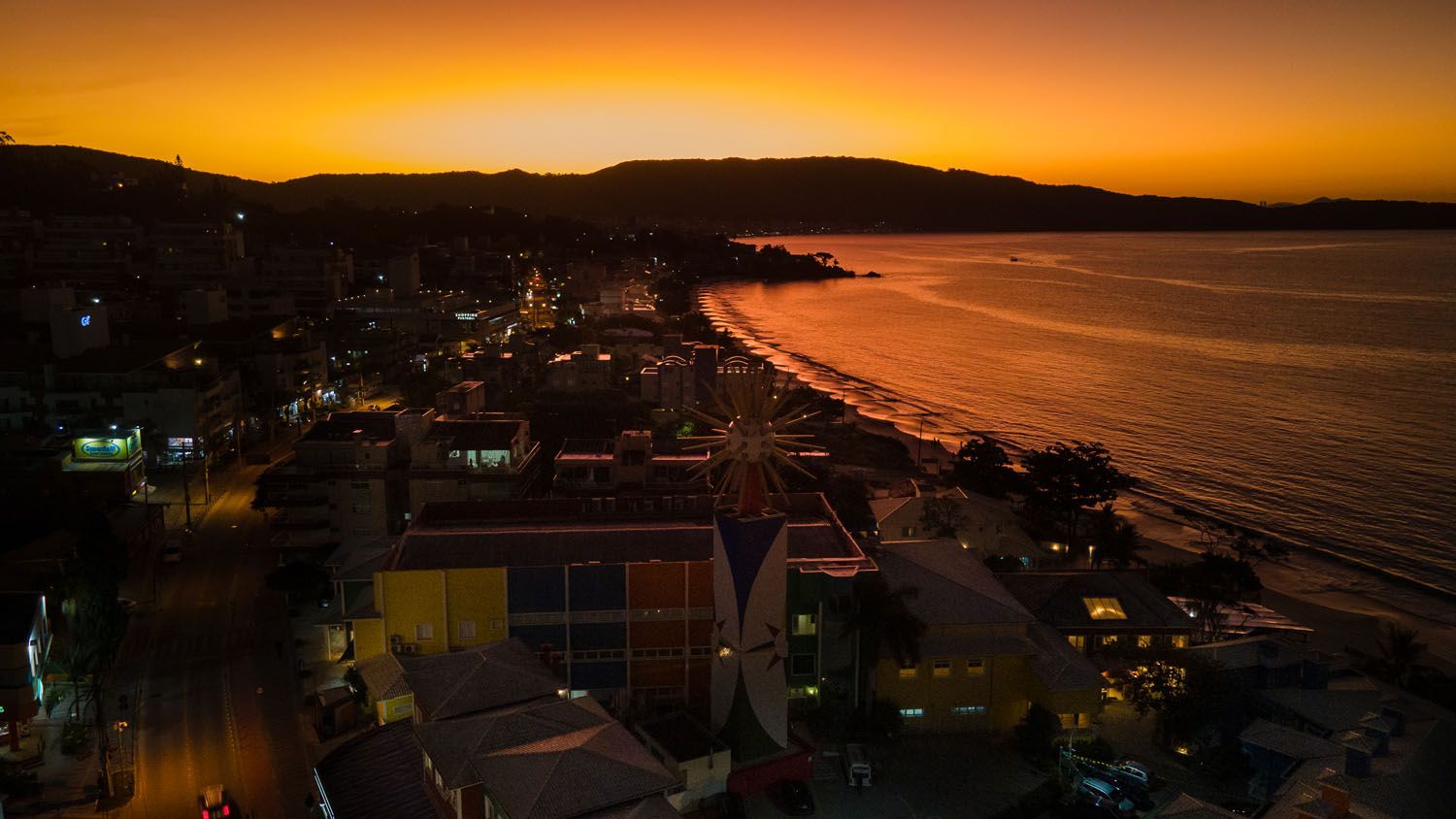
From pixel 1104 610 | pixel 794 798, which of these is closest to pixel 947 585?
pixel 1104 610

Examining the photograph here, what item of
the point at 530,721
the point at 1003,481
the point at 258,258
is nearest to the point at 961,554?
the point at 530,721

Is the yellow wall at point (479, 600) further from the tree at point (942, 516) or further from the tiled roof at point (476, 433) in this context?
the tree at point (942, 516)

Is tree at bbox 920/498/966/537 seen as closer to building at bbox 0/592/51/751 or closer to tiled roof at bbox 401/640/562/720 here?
tiled roof at bbox 401/640/562/720

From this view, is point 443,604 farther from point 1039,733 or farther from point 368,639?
point 1039,733

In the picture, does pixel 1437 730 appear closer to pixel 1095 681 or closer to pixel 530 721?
pixel 1095 681

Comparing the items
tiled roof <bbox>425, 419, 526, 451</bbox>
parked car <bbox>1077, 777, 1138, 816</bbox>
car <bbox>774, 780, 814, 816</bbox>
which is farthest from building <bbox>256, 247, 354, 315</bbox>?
parked car <bbox>1077, 777, 1138, 816</bbox>

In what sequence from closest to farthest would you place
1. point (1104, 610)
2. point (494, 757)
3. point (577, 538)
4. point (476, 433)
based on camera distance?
point (494, 757) < point (577, 538) < point (1104, 610) < point (476, 433)

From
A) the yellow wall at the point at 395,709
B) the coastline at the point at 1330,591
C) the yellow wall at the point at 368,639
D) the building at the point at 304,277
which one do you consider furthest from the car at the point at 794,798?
the building at the point at 304,277
